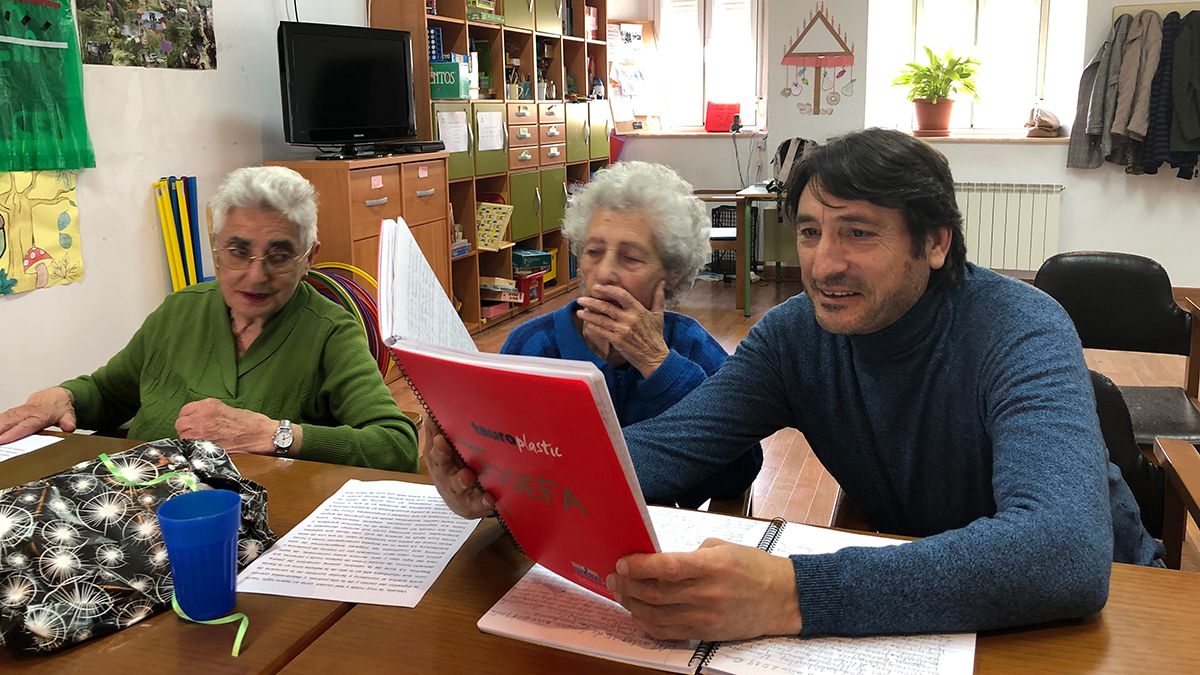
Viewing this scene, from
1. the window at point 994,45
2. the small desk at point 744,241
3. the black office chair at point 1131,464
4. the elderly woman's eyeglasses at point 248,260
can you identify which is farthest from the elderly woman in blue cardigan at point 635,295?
the window at point 994,45

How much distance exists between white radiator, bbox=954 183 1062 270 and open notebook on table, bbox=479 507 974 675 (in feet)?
19.9

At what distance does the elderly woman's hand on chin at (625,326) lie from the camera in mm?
1694

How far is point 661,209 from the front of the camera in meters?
1.80

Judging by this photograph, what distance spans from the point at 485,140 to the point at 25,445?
4231 mm

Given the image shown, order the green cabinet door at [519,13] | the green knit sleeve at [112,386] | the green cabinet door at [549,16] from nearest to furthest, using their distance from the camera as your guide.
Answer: the green knit sleeve at [112,386], the green cabinet door at [519,13], the green cabinet door at [549,16]

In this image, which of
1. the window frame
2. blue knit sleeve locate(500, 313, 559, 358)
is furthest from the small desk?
blue knit sleeve locate(500, 313, 559, 358)

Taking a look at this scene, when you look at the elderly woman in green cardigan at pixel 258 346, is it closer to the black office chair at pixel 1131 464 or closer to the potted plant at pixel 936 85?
the black office chair at pixel 1131 464

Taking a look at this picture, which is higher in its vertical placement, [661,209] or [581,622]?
[661,209]

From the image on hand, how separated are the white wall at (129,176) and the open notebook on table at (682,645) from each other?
2.82 meters

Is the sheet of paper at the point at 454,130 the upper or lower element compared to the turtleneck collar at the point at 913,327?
upper

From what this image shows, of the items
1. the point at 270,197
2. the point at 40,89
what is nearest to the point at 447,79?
the point at 40,89

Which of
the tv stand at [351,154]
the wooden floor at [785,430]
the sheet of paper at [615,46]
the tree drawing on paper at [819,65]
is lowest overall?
the wooden floor at [785,430]

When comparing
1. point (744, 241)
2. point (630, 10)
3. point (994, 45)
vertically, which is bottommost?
point (744, 241)

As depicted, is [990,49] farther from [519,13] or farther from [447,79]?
[447,79]
